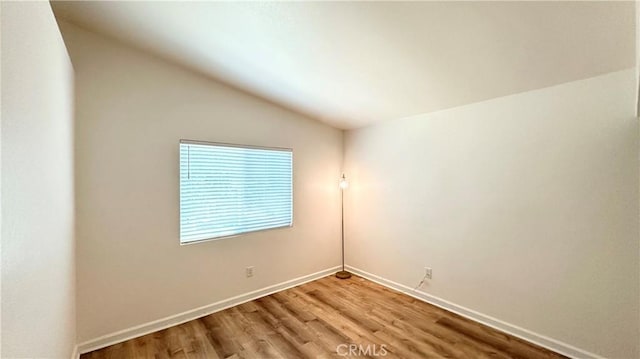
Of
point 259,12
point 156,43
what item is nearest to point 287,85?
point 259,12

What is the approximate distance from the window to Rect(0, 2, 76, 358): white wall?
1024 millimetres

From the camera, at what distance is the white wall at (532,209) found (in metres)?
1.93

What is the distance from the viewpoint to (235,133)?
308cm

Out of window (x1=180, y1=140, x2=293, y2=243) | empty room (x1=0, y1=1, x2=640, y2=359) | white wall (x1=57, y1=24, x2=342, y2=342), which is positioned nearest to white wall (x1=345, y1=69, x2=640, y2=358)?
empty room (x1=0, y1=1, x2=640, y2=359)

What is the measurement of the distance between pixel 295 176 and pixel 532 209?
2.56 m

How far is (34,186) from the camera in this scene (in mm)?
1177

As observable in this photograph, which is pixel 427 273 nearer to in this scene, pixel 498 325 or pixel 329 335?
pixel 498 325

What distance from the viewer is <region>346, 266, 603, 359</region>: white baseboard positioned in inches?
83.3

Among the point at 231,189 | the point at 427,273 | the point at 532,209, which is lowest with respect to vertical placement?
the point at 427,273

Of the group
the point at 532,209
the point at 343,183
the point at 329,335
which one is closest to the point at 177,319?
the point at 329,335

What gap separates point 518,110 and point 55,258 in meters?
3.56

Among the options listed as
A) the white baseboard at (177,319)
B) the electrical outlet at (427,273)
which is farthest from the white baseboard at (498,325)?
the white baseboard at (177,319)

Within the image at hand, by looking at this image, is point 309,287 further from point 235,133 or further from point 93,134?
point 93,134

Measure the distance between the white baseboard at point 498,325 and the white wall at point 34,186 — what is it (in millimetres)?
3151
